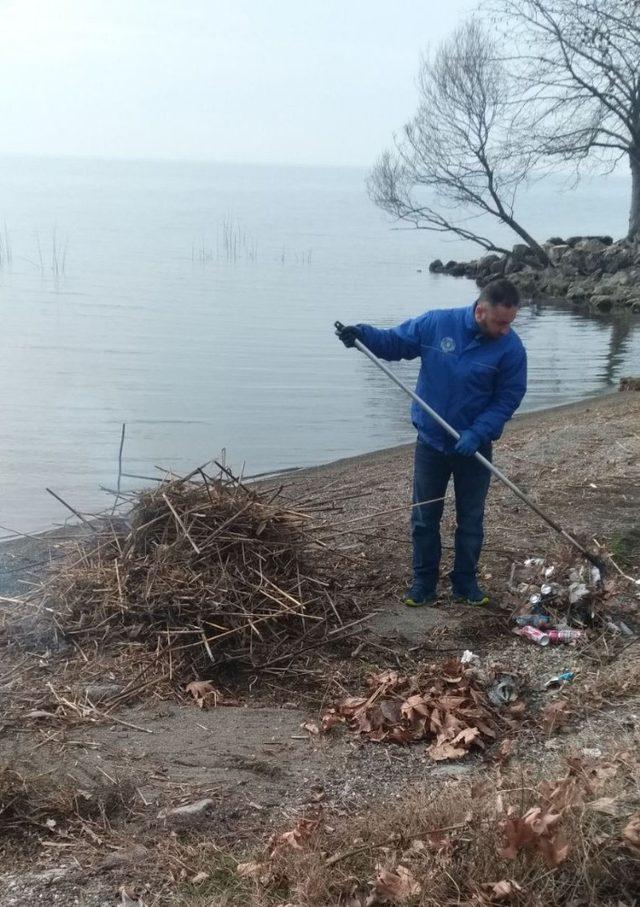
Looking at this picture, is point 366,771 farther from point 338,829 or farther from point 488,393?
point 488,393

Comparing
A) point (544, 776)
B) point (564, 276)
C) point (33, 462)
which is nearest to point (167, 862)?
point (544, 776)

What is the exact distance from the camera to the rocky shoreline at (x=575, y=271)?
1300 inches

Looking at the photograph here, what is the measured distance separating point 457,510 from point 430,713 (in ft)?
6.01

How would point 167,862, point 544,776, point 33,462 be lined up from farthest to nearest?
point 33,462 < point 544,776 < point 167,862

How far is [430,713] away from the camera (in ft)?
15.6

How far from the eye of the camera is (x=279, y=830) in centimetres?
386

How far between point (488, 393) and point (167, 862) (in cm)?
348

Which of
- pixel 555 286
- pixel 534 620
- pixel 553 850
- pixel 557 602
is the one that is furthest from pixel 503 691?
pixel 555 286

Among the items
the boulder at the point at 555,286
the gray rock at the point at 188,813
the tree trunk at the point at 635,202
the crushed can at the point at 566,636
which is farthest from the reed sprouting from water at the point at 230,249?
the gray rock at the point at 188,813

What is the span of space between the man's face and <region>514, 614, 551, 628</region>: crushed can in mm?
1741

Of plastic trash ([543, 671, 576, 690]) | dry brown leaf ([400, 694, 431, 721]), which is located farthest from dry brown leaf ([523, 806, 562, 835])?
plastic trash ([543, 671, 576, 690])

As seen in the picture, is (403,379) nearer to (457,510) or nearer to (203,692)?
(457,510)

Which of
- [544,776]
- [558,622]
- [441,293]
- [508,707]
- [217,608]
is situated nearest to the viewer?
[544,776]

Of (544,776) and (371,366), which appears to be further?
(371,366)
